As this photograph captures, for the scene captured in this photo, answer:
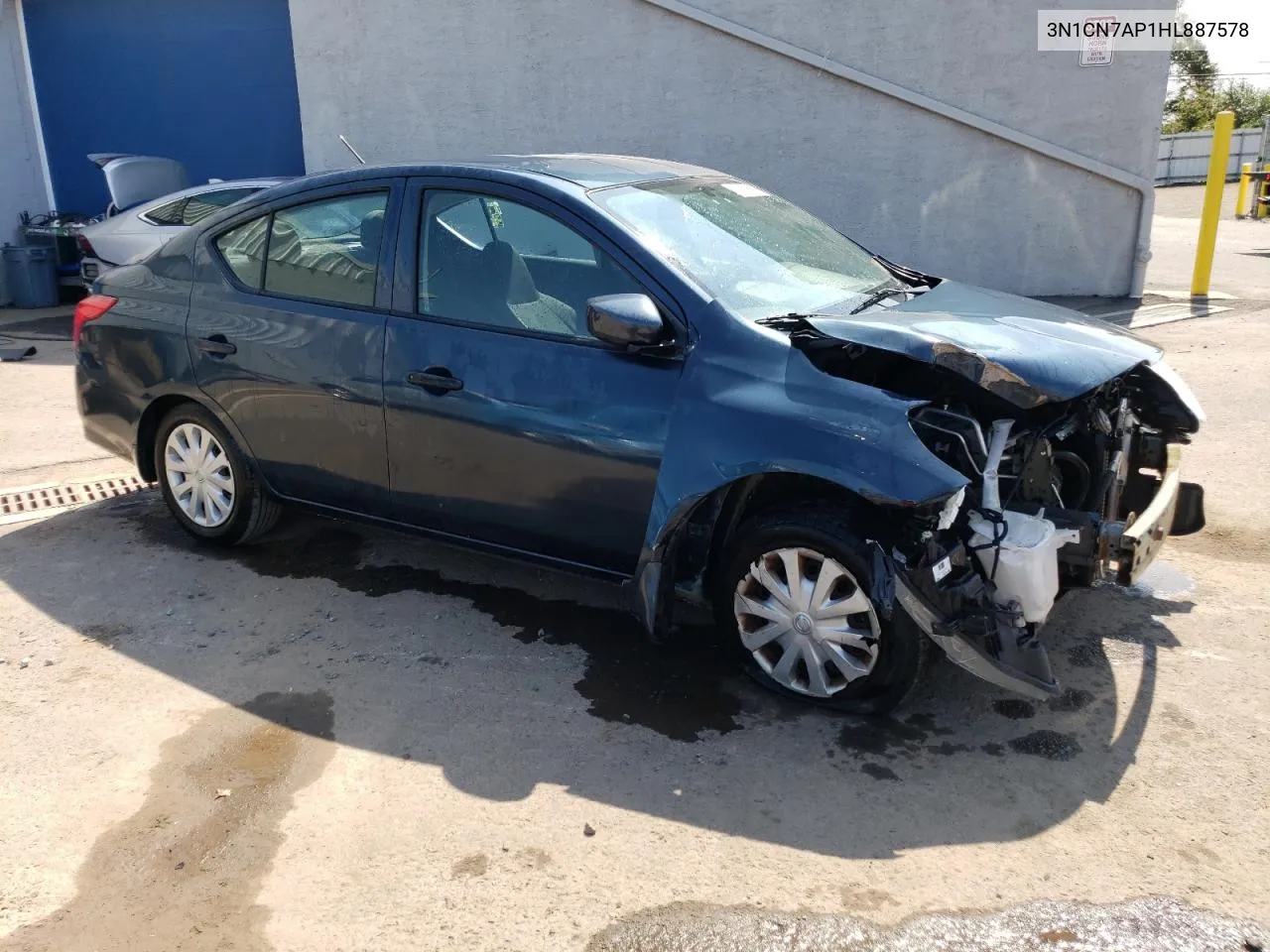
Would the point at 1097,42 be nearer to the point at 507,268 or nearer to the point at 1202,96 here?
the point at 507,268

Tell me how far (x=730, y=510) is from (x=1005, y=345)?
1033 mm

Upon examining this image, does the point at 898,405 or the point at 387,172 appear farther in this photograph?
the point at 387,172

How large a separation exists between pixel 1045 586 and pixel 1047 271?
28.0 ft

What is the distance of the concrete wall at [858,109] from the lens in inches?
416

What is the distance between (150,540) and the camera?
5.24 meters

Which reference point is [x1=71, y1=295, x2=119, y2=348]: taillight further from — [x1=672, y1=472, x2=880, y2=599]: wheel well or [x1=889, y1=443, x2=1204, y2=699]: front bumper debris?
[x1=889, y1=443, x2=1204, y2=699]: front bumper debris

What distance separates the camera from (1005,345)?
3.45m

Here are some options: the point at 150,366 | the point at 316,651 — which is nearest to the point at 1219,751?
the point at 316,651

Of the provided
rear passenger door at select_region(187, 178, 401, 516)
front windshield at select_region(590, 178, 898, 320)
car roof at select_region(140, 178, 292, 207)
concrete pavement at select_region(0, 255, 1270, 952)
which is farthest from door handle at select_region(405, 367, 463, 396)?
car roof at select_region(140, 178, 292, 207)

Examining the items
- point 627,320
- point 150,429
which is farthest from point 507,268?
point 150,429

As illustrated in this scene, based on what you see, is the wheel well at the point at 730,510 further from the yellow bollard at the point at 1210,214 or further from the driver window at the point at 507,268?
the yellow bollard at the point at 1210,214

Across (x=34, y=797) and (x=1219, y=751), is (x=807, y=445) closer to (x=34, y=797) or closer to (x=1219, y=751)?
(x=1219, y=751)

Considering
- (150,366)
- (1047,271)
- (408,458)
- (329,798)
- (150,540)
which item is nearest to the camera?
(329,798)

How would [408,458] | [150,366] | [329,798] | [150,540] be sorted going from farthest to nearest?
[150,540] < [150,366] < [408,458] < [329,798]
